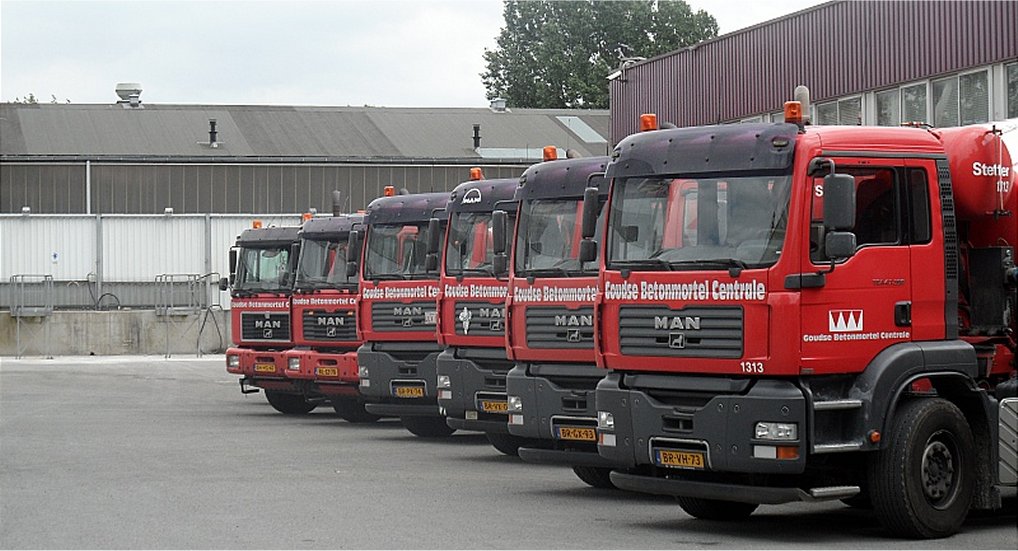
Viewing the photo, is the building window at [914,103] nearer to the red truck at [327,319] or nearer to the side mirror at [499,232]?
the red truck at [327,319]

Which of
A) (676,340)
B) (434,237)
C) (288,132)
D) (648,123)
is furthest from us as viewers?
(288,132)

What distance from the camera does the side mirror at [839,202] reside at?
11156mm

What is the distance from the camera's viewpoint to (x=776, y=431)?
11.2 meters

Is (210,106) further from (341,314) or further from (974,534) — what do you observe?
(974,534)

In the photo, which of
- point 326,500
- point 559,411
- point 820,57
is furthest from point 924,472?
point 820,57

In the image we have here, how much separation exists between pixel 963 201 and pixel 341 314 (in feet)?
40.1

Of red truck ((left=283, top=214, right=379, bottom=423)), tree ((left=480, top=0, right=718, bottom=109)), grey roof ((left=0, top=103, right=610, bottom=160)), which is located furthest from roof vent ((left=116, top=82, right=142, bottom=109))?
red truck ((left=283, top=214, right=379, bottom=423))

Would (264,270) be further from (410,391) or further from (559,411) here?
(559,411)

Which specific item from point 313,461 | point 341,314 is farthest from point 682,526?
point 341,314

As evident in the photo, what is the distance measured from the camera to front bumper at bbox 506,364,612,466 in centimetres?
1416

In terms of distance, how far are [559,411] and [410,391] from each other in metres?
5.56

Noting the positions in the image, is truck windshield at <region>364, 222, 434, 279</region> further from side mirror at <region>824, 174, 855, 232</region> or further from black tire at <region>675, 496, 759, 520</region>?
side mirror at <region>824, 174, 855, 232</region>

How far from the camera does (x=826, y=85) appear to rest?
2928 cm

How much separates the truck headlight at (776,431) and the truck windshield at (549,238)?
399 centimetres
